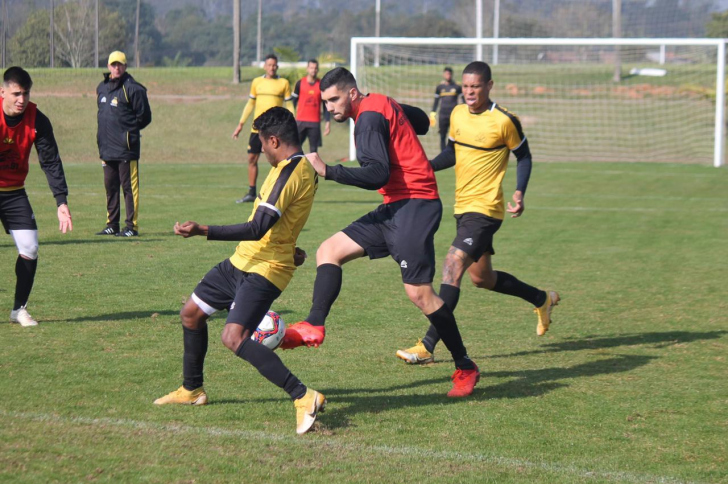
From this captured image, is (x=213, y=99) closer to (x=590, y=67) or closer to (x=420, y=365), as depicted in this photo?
(x=590, y=67)

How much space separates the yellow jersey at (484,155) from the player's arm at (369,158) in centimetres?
153

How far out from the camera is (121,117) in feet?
42.0

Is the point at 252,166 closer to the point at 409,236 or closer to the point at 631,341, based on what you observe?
the point at 631,341

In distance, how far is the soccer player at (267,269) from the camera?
16.7 ft

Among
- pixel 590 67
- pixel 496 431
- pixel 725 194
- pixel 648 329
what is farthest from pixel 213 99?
pixel 496 431

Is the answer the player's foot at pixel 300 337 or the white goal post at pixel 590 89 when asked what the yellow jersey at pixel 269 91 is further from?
the player's foot at pixel 300 337

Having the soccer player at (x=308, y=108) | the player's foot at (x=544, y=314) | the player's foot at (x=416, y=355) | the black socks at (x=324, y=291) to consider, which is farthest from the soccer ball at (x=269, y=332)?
the soccer player at (x=308, y=108)

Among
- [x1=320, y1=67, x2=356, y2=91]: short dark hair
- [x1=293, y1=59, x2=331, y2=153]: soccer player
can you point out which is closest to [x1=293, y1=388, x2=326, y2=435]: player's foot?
[x1=320, y1=67, x2=356, y2=91]: short dark hair

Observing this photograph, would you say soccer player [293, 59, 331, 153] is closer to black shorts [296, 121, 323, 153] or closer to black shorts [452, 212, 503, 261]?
black shorts [296, 121, 323, 153]

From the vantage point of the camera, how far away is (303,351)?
7.11 meters

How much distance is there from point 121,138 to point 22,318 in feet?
18.5

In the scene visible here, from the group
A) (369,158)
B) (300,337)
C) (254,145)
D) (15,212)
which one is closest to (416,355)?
(300,337)

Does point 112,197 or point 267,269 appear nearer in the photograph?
point 267,269

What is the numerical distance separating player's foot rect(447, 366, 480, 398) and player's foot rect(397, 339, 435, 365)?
827mm
